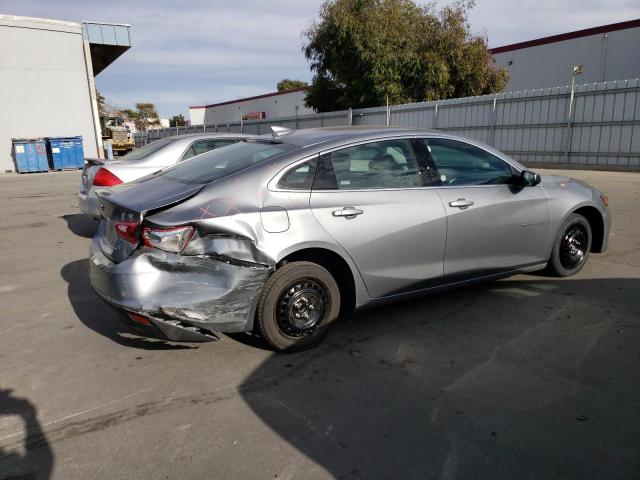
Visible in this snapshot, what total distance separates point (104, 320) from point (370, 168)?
8.35ft

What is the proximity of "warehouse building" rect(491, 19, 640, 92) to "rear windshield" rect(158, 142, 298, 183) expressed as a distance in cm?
2340

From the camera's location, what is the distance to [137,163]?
22.5ft

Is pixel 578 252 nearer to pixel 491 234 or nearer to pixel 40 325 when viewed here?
pixel 491 234

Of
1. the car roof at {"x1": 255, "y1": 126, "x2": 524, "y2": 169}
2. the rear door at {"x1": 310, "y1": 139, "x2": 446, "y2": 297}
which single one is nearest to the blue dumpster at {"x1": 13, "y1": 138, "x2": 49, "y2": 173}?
the car roof at {"x1": 255, "y1": 126, "x2": 524, "y2": 169}

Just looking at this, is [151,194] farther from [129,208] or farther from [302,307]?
[302,307]

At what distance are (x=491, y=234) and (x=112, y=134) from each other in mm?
38634

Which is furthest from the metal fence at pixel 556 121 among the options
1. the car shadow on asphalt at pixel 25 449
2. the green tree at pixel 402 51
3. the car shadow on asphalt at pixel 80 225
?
the car shadow on asphalt at pixel 25 449

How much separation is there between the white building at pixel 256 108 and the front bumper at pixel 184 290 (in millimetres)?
34815

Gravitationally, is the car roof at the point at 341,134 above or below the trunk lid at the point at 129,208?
above

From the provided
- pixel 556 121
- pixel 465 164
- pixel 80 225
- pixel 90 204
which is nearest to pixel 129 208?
pixel 465 164

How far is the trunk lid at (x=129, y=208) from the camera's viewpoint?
3.25 metres

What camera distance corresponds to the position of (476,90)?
23.2 m

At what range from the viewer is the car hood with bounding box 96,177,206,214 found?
3293 mm

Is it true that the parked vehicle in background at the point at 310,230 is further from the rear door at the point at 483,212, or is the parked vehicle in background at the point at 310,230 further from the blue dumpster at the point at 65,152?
the blue dumpster at the point at 65,152
